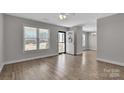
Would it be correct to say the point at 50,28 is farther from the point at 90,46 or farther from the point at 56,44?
the point at 90,46

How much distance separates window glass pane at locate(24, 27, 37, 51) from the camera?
522cm

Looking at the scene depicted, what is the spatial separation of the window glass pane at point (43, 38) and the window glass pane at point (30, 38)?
388mm

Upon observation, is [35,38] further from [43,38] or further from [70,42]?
[70,42]

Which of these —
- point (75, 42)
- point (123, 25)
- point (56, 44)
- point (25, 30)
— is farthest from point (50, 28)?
point (123, 25)

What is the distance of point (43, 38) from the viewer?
20.4ft

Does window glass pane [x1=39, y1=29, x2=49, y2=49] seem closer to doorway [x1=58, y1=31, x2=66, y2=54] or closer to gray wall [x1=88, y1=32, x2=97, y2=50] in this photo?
doorway [x1=58, y1=31, x2=66, y2=54]

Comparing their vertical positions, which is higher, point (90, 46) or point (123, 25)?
point (123, 25)

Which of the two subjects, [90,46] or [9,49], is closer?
[9,49]

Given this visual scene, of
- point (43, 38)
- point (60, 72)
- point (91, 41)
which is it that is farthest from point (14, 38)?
point (91, 41)

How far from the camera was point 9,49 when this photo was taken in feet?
14.6

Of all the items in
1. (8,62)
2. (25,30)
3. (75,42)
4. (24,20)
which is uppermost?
(24,20)

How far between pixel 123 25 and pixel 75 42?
3.91 m

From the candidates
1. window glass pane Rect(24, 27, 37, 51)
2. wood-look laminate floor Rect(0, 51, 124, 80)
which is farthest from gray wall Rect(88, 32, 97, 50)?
window glass pane Rect(24, 27, 37, 51)

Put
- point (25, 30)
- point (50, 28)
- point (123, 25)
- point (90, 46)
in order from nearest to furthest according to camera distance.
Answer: point (123, 25)
point (25, 30)
point (50, 28)
point (90, 46)
